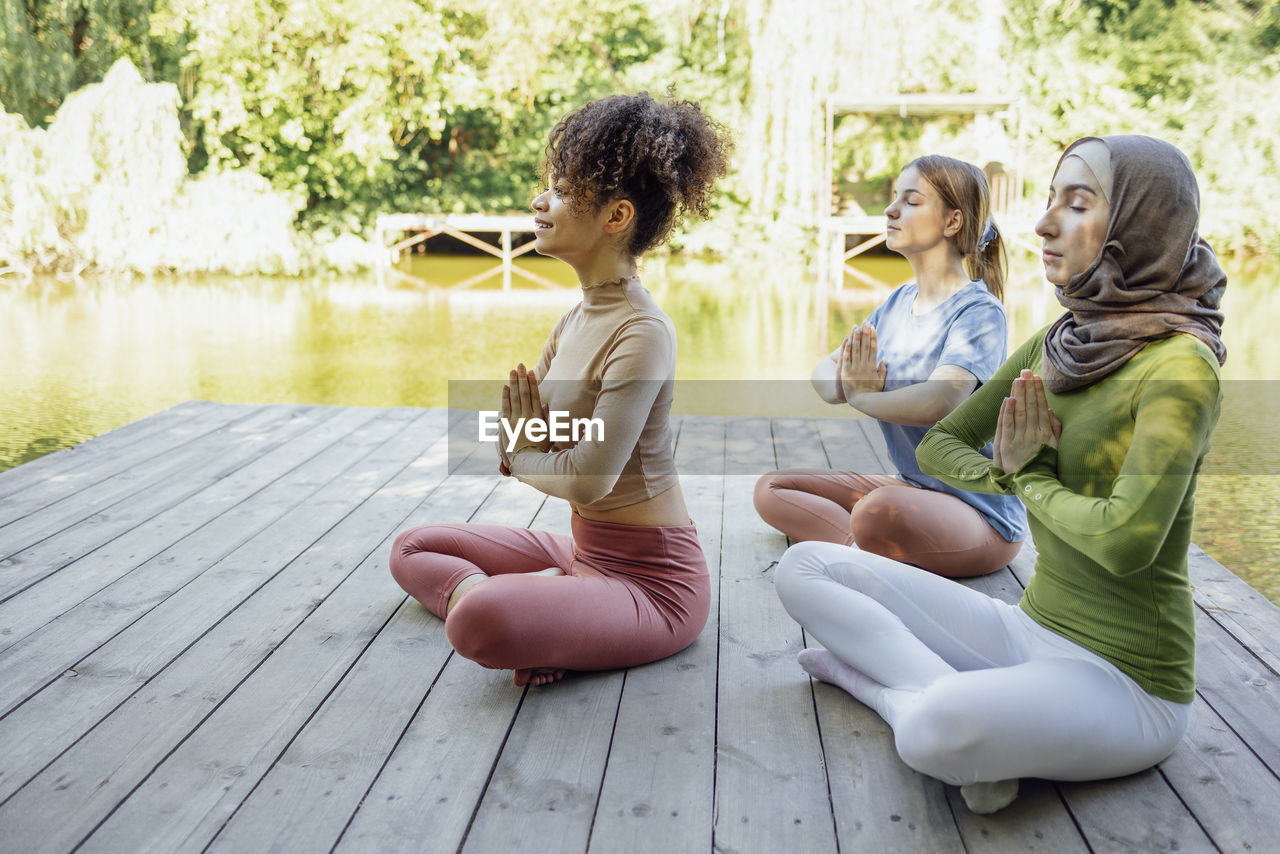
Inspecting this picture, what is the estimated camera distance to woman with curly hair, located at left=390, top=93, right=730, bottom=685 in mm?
1754

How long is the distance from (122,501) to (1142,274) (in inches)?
103

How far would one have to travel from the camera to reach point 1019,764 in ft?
4.60

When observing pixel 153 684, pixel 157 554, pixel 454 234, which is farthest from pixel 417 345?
pixel 153 684

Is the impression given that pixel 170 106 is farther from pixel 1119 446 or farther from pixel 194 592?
pixel 1119 446

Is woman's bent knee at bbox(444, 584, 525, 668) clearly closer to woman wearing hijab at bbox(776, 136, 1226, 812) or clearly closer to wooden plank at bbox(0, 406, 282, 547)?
woman wearing hijab at bbox(776, 136, 1226, 812)

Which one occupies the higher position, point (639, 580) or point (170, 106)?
point (170, 106)

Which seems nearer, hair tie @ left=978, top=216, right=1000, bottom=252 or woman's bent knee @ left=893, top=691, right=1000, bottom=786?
woman's bent knee @ left=893, top=691, right=1000, bottom=786

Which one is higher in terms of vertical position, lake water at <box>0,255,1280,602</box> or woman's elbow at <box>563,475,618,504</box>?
woman's elbow at <box>563,475,618,504</box>

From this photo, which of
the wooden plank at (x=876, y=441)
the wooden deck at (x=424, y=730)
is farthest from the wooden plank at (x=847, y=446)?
the wooden deck at (x=424, y=730)

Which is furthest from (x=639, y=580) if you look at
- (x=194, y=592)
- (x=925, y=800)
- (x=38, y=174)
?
(x=38, y=174)

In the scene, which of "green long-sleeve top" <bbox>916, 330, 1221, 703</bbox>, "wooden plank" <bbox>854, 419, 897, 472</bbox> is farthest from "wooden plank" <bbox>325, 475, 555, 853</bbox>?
"wooden plank" <bbox>854, 419, 897, 472</bbox>

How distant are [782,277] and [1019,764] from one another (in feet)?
40.4

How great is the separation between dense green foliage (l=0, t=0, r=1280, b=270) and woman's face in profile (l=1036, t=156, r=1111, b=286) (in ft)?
34.3

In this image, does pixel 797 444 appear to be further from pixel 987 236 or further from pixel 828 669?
pixel 828 669
